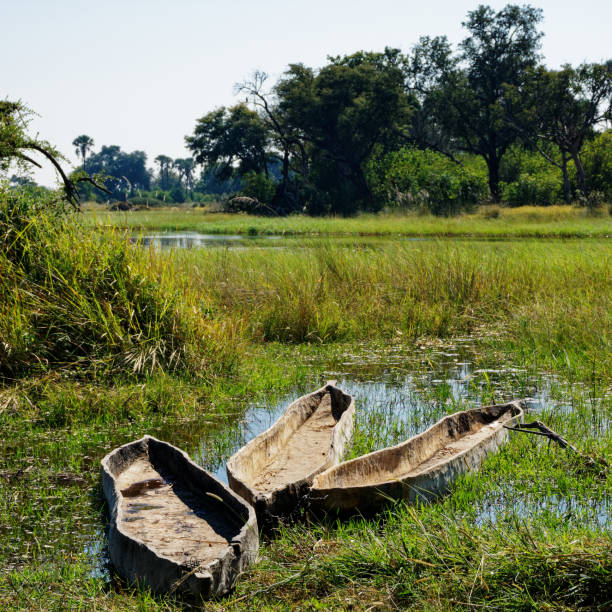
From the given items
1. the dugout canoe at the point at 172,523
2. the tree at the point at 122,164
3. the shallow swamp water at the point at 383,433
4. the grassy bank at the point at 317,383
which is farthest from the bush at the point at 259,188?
the tree at the point at 122,164

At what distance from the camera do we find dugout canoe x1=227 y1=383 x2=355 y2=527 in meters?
3.95

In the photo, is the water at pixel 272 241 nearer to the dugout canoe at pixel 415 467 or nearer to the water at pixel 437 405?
the water at pixel 437 405

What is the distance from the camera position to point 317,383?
25.1 ft

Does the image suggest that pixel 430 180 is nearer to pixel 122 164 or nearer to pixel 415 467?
pixel 415 467

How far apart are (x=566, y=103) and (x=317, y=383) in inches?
1291

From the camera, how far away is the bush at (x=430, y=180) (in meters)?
38.2

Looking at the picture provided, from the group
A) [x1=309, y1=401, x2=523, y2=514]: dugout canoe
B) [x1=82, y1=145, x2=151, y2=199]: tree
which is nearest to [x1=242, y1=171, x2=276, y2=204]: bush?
[x1=309, y1=401, x2=523, y2=514]: dugout canoe

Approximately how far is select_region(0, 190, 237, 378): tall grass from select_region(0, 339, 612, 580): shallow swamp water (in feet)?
3.15

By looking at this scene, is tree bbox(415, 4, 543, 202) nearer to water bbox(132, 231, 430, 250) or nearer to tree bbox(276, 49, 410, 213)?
tree bbox(276, 49, 410, 213)

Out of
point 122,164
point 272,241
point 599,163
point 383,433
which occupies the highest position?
point 122,164

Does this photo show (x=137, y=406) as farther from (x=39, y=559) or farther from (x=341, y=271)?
(x=341, y=271)

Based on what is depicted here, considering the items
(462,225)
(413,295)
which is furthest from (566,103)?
(413,295)

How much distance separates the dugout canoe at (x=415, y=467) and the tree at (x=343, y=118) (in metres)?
39.4

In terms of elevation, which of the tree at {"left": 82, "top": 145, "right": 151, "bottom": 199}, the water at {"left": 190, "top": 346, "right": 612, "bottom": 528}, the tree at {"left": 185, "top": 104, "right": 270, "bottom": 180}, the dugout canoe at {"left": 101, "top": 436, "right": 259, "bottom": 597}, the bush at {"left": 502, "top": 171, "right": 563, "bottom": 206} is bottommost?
the water at {"left": 190, "top": 346, "right": 612, "bottom": 528}
